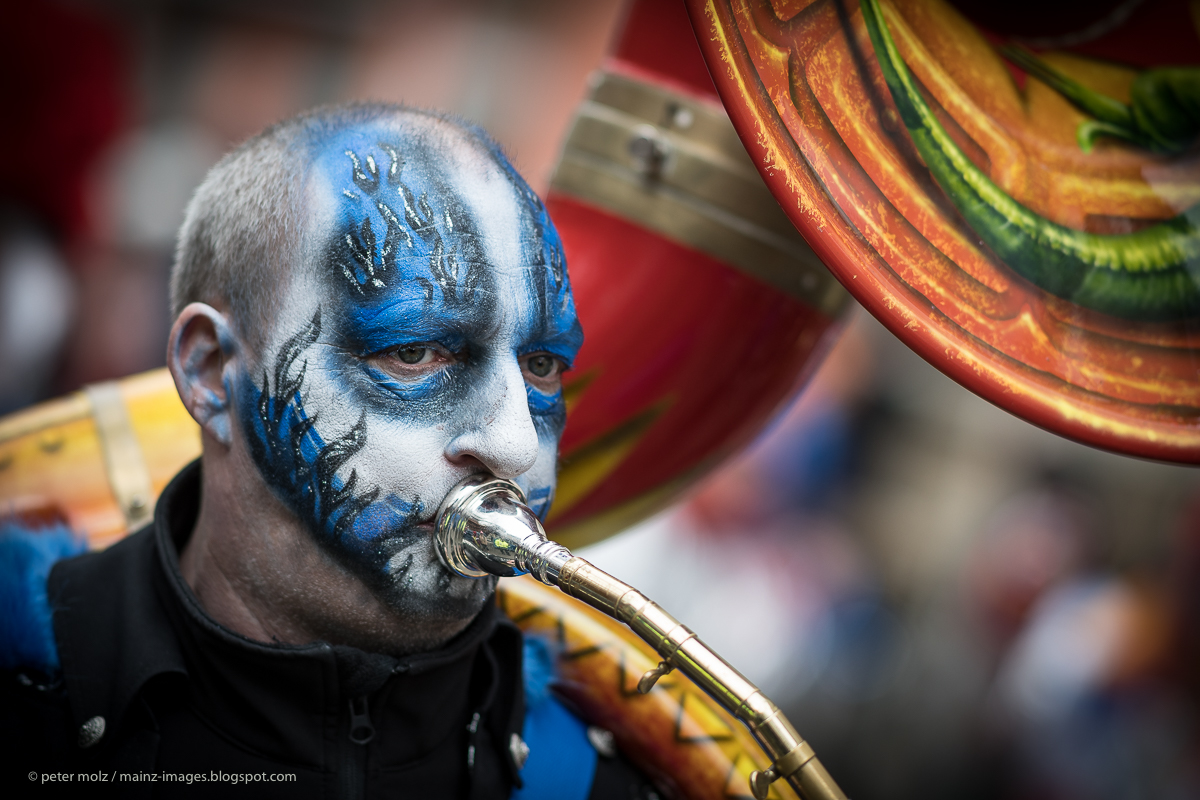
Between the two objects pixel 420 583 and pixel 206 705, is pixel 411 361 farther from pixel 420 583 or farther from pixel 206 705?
pixel 206 705

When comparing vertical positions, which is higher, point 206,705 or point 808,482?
point 206,705

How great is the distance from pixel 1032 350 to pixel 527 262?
2.33 ft

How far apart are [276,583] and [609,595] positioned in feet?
1.63

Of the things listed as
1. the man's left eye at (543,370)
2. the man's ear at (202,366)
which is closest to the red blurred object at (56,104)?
the man's ear at (202,366)

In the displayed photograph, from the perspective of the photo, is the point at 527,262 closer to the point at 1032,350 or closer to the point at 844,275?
the point at 844,275

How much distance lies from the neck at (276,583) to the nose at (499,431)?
240 mm

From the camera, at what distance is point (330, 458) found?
1.38m

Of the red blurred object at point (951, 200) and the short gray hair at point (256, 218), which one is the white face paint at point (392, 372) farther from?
the red blurred object at point (951, 200)

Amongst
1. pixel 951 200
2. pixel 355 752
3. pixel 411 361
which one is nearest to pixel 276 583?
pixel 355 752

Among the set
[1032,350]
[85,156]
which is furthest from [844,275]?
[85,156]

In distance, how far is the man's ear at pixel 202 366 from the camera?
1.49m

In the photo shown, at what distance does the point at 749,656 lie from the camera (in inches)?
244

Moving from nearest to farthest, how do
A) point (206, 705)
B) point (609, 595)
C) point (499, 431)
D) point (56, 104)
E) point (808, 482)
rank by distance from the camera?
1. point (609, 595)
2. point (499, 431)
3. point (206, 705)
4. point (56, 104)
5. point (808, 482)

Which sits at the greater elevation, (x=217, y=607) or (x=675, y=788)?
(x=217, y=607)
